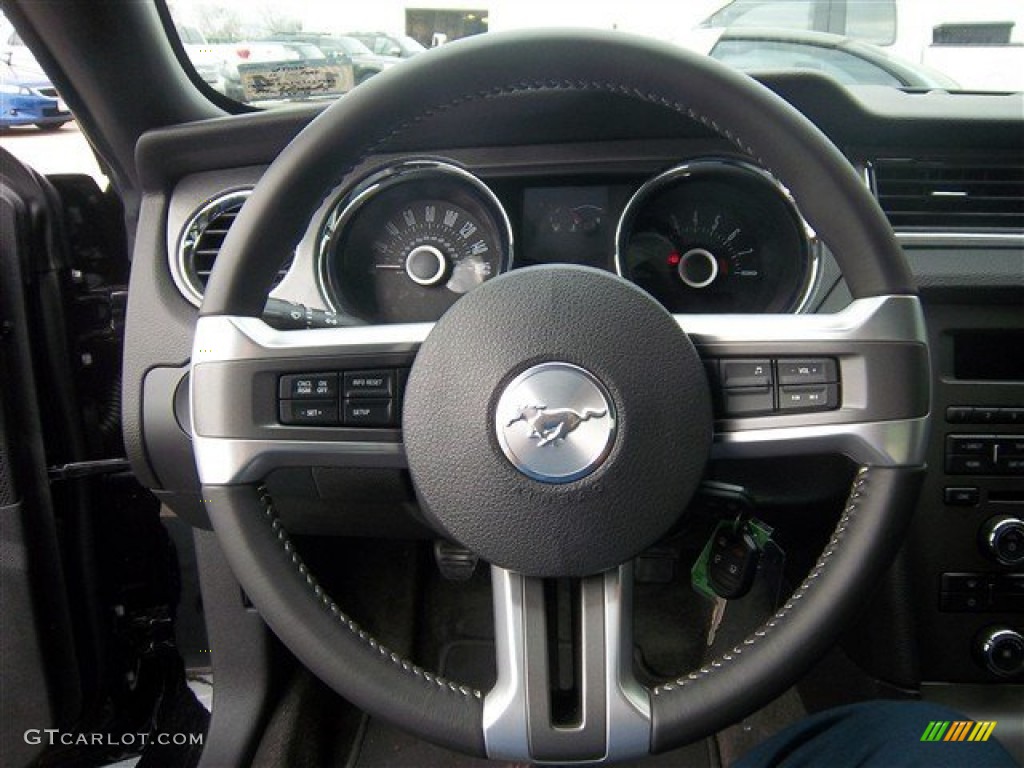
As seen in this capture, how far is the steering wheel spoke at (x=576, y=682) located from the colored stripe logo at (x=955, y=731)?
424mm

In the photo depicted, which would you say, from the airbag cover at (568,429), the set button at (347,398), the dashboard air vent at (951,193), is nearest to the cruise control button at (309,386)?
the set button at (347,398)

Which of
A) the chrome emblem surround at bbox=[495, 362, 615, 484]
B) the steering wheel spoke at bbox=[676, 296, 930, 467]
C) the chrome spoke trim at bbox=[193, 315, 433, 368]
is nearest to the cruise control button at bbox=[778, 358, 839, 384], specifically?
the steering wheel spoke at bbox=[676, 296, 930, 467]

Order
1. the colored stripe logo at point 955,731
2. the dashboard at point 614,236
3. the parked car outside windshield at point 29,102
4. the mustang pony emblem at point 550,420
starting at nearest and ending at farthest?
the mustang pony emblem at point 550,420, the colored stripe logo at point 955,731, the dashboard at point 614,236, the parked car outside windshield at point 29,102

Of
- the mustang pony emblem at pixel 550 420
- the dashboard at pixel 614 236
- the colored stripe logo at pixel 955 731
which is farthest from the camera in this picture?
the dashboard at pixel 614 236

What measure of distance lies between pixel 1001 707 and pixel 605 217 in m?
1.04

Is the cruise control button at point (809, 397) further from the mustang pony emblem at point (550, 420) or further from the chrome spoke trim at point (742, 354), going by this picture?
the mustang pony emblem at point (550, 420)

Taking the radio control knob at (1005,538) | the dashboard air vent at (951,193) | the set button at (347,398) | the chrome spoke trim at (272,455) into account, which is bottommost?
the radio control knob at (1005,538)

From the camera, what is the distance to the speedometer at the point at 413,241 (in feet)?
4.35

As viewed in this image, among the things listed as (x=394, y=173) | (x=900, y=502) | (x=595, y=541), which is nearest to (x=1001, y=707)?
(x=900, y=502)

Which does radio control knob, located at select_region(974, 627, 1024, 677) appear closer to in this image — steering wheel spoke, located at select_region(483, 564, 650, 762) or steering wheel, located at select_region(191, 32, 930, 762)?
steering wheel, located at select_region(191, 32, 930, 762)

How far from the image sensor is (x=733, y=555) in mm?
1107

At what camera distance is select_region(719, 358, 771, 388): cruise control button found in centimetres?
92

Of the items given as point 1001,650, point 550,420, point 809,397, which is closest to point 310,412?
point 550,420

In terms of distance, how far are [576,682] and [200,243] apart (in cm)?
86
